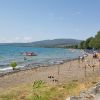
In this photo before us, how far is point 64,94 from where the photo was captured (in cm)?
2000

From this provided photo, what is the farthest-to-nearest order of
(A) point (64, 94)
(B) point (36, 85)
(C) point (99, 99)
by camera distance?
1. (B) point (36, 85)
2. (A) point (64, 94)
3. (C) point (99, 99)

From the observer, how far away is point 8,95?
834 inches

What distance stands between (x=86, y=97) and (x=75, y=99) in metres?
0.81

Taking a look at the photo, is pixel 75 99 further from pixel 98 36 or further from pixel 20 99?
pixel 98 36

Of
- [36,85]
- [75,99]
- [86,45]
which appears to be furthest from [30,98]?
[86,45]

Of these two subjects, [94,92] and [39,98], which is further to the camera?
[39,98]

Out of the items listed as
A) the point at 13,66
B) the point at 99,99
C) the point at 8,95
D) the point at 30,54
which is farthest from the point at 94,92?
the point at 30,54

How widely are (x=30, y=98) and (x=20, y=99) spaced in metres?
0.87

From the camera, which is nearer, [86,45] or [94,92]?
[94,92]

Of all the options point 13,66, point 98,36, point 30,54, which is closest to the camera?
point 13,66

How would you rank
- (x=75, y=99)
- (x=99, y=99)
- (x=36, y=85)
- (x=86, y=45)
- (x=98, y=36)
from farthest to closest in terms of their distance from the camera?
(x=86, y=45)
(x=98, y=36)
(x=36, y=85)
(x=75, y=99)
(x=99, y=99)

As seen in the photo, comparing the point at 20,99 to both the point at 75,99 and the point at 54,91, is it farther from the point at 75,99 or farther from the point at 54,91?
the point at 75,99

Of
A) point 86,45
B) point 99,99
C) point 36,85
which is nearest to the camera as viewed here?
point 99,99

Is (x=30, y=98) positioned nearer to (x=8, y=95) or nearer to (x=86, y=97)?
(x=8, y=95)
